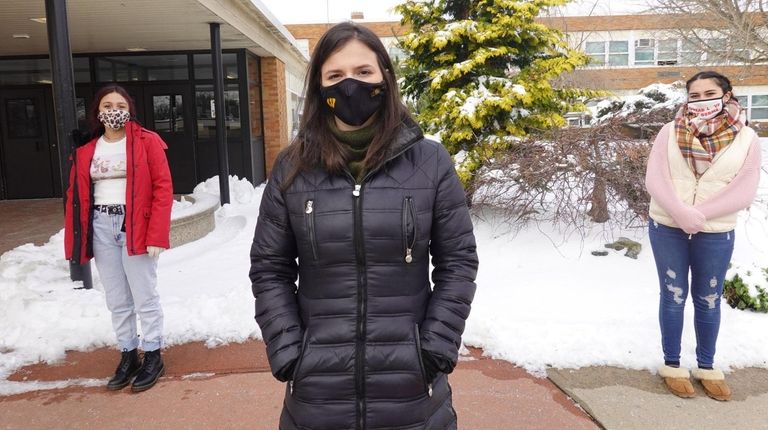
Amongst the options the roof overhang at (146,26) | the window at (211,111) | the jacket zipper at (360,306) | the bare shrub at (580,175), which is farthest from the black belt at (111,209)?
the window at (211,111)

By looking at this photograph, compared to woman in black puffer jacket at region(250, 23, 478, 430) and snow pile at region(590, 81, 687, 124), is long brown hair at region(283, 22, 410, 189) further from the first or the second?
snow pile at region(590, 81, 687, 124)

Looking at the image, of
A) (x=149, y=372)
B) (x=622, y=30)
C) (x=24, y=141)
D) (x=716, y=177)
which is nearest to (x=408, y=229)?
(x=716, y=177)

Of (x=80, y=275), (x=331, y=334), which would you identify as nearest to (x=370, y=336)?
(x=331, y=334)

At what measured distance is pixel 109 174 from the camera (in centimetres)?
368

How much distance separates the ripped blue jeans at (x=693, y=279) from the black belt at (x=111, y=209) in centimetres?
335

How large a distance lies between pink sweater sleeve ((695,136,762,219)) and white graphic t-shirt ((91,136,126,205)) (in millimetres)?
3486

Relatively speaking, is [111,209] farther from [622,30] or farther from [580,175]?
[622,30]

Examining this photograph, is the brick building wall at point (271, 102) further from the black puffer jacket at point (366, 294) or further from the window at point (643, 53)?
the window at point (643, 53)

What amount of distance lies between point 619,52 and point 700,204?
3630cm

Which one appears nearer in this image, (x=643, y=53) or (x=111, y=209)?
(x=111, y=209)

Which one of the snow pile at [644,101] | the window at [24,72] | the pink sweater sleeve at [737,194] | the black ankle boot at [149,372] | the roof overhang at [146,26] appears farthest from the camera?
the window at [24,72]

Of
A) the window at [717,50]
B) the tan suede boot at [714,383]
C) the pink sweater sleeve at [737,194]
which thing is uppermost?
the window at [717,50]

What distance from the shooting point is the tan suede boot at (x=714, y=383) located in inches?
139

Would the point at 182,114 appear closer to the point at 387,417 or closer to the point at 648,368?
the point at 648,368
